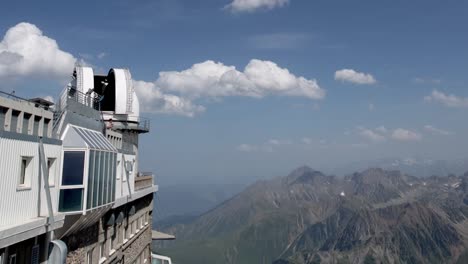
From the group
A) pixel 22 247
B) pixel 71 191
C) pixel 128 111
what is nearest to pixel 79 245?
pixel 71 191

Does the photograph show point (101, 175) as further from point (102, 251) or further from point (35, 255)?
point (102, 251)

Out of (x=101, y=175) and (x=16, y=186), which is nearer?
(x=16, y=186)

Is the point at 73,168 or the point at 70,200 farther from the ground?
the point at 73,168

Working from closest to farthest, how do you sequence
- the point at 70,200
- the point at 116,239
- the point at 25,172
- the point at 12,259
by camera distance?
the point at 12,259 < the point at 25,172 < the point at 70,200 < the point at 116,239

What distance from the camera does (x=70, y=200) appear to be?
18109 millimetres

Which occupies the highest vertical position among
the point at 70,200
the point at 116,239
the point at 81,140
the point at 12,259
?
the point at 81,140

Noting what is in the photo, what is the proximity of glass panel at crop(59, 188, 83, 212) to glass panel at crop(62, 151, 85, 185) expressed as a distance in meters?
0.34

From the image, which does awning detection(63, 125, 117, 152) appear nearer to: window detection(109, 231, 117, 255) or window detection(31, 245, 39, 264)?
window detection(31, 245, 39, 264)

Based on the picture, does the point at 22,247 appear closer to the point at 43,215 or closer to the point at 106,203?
the point at 43,215

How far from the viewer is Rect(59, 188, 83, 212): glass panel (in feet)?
58.9

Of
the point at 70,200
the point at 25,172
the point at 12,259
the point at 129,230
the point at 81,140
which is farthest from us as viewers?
the point at 129,230

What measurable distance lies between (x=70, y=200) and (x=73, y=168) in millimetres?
1236

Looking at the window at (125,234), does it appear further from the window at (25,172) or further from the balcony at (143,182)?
the window at (25,172)

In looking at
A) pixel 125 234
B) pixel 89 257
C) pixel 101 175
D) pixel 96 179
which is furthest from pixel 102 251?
pixel 96 179
